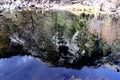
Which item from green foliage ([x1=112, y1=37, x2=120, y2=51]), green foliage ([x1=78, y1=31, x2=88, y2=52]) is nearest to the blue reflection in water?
green foliage ([x1=78, y1=31, x2=88, y2=52])

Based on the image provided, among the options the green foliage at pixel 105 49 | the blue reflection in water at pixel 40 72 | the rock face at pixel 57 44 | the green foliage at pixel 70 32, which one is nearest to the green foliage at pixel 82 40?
the rock face at pixel 57 44

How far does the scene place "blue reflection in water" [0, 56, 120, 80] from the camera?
55.7ft

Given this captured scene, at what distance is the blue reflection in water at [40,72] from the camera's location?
1698cm

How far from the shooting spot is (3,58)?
20.5 metres

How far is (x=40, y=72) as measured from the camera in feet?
58.7

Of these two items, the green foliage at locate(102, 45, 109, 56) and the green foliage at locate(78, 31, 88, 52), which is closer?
the green foliage at locate(102, 45, 109, 56)

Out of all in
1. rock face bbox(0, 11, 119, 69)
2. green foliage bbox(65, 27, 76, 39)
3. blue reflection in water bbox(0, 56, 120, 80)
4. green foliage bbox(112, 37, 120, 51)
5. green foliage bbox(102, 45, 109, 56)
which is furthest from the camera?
green foliage bbox(65, 27, 76, 39)

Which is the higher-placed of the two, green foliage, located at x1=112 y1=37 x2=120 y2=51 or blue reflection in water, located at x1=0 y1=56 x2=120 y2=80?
blue reflection in water, located at x1=0 y1=56 x2=120 y2=80

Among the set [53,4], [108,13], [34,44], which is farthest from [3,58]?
[53,4]

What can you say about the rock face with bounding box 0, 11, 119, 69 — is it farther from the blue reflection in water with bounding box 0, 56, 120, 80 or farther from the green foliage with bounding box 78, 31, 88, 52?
the blue reflection in water with bounding box 0, 56, 120, 80

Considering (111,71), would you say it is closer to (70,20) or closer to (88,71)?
(88,71)

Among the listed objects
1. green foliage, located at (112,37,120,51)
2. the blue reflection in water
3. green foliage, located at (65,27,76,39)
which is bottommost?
green foliage, located at (112,37,120,51)

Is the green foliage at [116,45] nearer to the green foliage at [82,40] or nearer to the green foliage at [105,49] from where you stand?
the green foliage at [105,49]

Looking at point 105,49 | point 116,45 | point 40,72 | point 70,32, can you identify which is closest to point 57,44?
point 105,49
